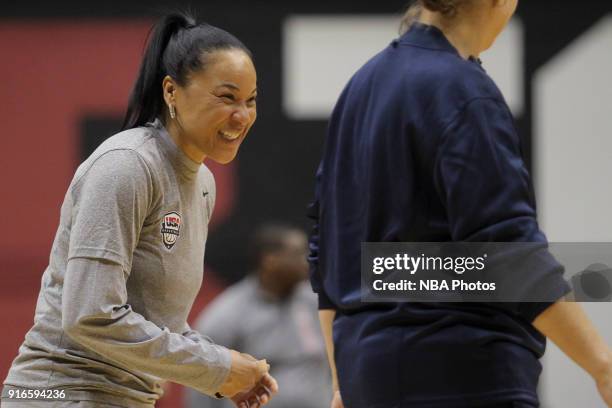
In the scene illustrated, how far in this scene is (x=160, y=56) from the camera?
7.10 ft

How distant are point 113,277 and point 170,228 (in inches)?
7.3

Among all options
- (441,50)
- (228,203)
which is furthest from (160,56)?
(228,203)

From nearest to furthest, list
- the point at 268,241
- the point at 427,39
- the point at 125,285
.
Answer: the point at 427,39 → the point at 125,285 → the point at 268,241

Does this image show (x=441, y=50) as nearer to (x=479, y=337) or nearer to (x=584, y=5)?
(x=479, y=337)

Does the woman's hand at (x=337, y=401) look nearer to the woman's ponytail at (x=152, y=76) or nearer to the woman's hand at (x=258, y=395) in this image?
the woman's hand at (x=258, y=395)

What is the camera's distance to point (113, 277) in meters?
1.91

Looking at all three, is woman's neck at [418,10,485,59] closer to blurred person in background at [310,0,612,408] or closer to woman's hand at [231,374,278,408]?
blurred person in background at [310,0,612,408]

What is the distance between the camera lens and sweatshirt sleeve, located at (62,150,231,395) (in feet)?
6.23

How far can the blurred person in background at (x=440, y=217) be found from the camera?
168 cm

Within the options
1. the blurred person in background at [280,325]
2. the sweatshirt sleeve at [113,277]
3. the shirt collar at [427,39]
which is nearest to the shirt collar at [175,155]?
the sweatshirt sleeve at [113,277]

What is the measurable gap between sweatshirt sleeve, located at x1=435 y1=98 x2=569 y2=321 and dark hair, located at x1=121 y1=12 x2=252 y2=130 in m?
0.60

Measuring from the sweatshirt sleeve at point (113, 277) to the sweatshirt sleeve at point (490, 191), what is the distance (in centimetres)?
58

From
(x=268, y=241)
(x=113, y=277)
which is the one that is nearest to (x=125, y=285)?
(x=113, y=277)

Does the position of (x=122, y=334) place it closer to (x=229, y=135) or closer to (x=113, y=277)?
(x=113, y=277)
